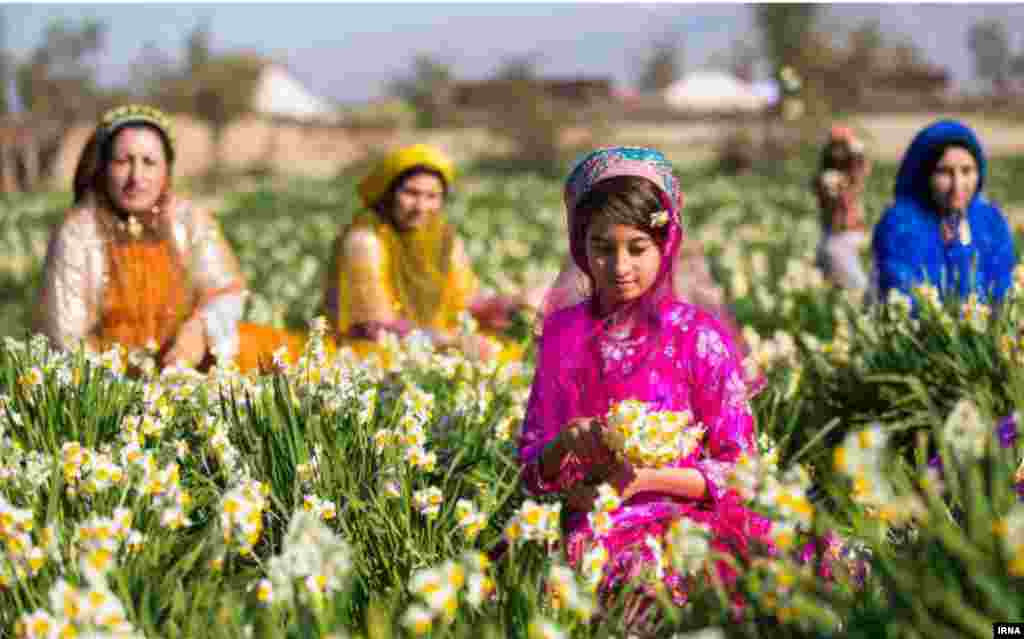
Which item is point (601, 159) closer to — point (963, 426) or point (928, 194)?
point (963, 426)

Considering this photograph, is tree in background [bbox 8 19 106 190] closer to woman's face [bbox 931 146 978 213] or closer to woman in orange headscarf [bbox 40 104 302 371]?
woman in orange headscarf [bbox 40 104 302 371]

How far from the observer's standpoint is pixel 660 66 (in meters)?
91.3

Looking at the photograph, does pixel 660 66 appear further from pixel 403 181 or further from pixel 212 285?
pixel 212 285

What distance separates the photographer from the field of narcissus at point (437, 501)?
85.5 inches

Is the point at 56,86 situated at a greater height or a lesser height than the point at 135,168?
greater

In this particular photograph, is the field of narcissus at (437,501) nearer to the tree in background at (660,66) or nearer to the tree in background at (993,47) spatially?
the tree in background at (660,66)

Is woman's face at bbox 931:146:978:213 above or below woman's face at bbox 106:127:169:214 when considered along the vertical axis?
below

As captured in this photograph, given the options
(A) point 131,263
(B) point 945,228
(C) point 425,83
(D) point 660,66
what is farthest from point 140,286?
(D) point 660,66

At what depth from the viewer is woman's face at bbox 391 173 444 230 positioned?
613 cm

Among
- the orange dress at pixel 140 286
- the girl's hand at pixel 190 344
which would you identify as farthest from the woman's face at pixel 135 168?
the girl's hand at pixel 190 344

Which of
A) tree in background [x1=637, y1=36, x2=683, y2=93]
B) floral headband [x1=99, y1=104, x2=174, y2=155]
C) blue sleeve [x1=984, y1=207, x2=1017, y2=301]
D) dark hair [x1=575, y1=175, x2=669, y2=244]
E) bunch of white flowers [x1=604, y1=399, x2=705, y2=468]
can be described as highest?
tree in background [x1=637, y1=36, x2=683, y2=93]

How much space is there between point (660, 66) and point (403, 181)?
8821 centimetres

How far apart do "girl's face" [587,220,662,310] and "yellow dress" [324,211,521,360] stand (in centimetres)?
263

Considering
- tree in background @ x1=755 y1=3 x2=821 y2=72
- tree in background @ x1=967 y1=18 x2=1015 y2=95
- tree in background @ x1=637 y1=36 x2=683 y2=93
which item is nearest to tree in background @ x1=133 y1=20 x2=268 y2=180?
tree in background @ x1=755 y1=3 x2=821 y2=72
